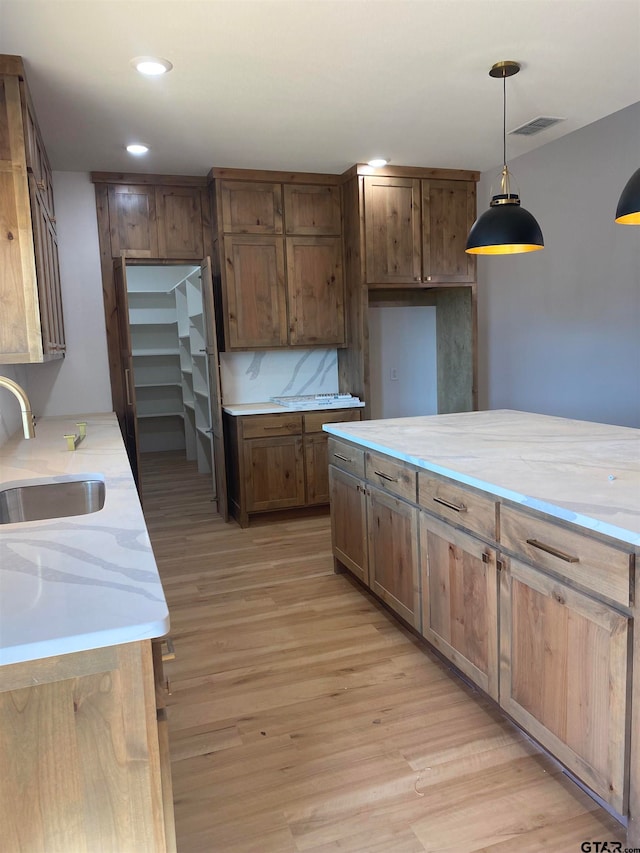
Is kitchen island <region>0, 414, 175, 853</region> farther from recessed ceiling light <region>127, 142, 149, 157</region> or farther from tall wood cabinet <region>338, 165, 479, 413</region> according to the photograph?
tall wood cabinet <region>338, 165, 479, 413</region>

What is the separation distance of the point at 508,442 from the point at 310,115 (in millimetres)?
2296

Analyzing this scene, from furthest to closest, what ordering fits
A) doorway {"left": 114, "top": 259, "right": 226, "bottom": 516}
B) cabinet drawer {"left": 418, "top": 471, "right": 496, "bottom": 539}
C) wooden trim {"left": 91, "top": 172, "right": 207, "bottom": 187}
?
1. doorway {"left": 114, "top": 259, "right": 226, "bottom": 516}
2. wooden trim {"left": 91, "top": 172, "right": 207, "bottom": 187}
3. cabinet drawer {"left": 418, "top": 471, "right": 496, "bottom": 539}

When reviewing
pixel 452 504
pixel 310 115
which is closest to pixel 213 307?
pixel 310 115

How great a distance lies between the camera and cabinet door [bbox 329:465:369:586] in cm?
312

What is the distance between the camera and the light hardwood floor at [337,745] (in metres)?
1.73

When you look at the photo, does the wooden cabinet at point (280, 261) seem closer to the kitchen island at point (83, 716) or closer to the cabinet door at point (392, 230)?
the cabinet door at point (392, 230)

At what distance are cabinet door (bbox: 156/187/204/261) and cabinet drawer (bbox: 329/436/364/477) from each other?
2314 mm

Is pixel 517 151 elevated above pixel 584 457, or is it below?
above

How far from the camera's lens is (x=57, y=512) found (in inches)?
93.8

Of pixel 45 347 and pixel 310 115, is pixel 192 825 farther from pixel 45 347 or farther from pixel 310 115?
pixel 310 115

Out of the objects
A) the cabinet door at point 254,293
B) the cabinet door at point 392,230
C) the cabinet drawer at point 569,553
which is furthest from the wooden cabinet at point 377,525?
the cabinet door at point 392,230

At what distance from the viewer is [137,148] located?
404 cm

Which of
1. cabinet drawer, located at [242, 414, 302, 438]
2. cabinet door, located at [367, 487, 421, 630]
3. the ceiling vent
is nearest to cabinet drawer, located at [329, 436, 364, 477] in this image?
cabinet door, located at [367, 487, 421, 630]

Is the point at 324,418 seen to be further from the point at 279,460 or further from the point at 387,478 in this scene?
the point at 387,478
